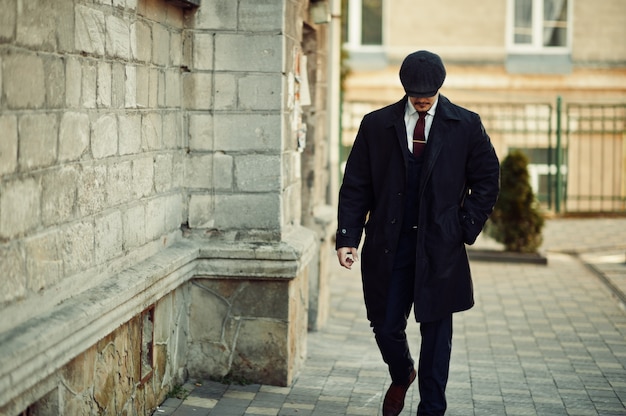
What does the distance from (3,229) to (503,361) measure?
4.30 metres

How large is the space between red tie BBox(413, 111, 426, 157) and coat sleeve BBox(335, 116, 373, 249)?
0.96 ft

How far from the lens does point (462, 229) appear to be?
5.14 m

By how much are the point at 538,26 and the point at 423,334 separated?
1629cm

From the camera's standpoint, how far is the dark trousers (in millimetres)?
5176

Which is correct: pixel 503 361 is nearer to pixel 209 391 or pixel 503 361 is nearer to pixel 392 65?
pixel 209 391

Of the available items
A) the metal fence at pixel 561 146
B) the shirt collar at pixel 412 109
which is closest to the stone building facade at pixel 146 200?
the shirt collar at pixel 412 109

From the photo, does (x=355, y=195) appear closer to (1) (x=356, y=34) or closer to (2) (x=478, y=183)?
(2) (x=478, y=183)

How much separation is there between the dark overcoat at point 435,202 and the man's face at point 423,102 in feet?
0.23

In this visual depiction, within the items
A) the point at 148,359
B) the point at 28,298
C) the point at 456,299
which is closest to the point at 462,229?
the point at 456,299

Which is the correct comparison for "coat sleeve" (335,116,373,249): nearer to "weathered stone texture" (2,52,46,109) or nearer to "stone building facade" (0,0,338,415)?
"stone building facade" (0,0,338,415)

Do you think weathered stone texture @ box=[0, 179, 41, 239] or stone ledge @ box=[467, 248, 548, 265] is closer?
weathered stone texture @ box=[0, 179, 41, 239]

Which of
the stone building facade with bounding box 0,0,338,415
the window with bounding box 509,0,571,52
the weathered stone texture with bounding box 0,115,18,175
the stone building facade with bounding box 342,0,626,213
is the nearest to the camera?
the weathered stone texture with bounding box 0,115,18,175

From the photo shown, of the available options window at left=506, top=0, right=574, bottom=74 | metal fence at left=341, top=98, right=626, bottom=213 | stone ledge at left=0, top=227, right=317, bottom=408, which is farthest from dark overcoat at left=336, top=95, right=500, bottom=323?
window at left=506, top=0, right=574, bottom=74

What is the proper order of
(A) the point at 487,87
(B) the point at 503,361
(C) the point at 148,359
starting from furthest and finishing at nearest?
(A) the point at 487,87 < (B) the point at 503,361 < (C) the point at 148,359
